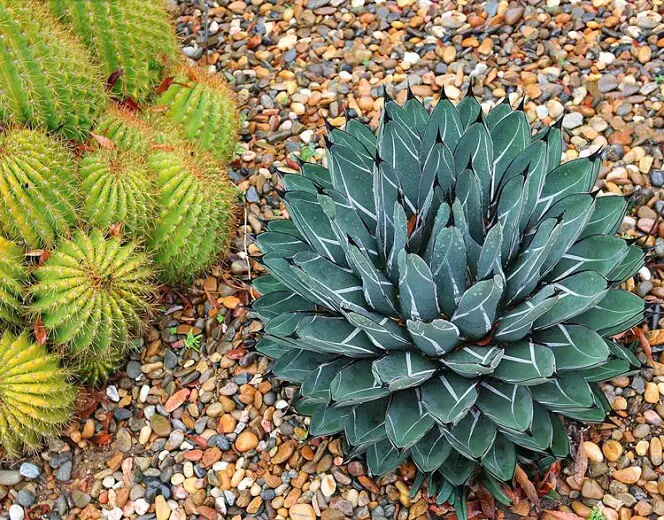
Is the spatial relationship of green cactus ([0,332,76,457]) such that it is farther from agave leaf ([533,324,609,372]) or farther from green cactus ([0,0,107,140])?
agave leaf ([533,324,609,372])

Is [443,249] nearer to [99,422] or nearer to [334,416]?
[334,416]

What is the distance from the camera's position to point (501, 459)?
229cm

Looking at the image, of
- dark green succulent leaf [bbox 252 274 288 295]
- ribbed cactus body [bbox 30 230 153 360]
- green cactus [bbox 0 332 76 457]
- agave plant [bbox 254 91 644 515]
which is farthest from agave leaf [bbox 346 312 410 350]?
green cactus [bbox 0 332 76 457]

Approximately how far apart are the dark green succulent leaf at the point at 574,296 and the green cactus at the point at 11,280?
69.7 inches

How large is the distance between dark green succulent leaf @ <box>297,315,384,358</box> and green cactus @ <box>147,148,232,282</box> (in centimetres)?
89

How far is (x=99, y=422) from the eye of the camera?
9.68ft

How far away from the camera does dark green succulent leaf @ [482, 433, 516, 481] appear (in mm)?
2262

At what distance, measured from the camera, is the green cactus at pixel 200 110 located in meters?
3.37

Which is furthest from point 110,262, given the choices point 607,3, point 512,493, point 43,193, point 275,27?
point 607,3

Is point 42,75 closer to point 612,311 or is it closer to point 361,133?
point 361,133

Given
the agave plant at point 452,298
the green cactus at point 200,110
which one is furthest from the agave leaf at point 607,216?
the green cactus at point 200,110

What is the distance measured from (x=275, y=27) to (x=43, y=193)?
6.43 feet

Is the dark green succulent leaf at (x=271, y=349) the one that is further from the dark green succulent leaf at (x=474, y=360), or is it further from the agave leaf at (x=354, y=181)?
the dark green succulent leaf at (x=474, y=360)

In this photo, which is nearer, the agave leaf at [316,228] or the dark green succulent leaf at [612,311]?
the dark green succulent leaf at [612,311]
